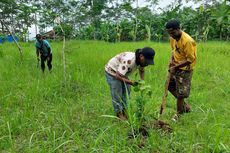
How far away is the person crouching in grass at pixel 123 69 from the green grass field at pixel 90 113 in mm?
334

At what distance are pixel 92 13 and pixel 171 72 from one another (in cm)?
2059

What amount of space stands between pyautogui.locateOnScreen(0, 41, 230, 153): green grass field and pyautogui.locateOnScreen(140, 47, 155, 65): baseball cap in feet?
2.20

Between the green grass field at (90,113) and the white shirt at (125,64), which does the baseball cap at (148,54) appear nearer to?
the white shirt at (125,64)

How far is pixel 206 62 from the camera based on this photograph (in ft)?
29.3

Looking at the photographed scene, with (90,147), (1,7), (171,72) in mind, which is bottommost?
(90,147)

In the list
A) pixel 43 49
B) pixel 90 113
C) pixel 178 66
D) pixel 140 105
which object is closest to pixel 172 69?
pixel 178 66

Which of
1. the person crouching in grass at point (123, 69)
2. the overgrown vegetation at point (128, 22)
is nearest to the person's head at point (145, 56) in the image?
the person crouching in grass at point (123, 69)

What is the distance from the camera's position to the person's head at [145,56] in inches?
146

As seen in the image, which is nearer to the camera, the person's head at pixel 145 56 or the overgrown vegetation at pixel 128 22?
the person's head at pixel 145 56

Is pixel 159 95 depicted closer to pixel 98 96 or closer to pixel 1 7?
pixel 98 96

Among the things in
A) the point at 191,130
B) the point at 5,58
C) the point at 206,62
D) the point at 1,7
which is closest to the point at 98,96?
the point at 191,130

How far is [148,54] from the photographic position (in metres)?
3.70

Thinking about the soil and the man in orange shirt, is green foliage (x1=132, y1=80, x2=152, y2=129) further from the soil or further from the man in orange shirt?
the man in orange shirt

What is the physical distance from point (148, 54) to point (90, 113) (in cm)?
157
